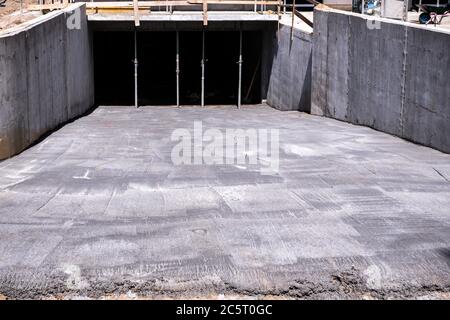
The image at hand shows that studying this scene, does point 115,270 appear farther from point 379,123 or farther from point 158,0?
point 158,0

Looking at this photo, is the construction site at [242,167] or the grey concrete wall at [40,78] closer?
the construction site at [242,167]

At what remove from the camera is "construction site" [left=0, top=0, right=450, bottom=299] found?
7.10m

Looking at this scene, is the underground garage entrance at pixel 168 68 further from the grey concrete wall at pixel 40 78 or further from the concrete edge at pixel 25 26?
the concrete edge at pixel 25 26

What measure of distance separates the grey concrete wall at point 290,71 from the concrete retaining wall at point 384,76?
859mm

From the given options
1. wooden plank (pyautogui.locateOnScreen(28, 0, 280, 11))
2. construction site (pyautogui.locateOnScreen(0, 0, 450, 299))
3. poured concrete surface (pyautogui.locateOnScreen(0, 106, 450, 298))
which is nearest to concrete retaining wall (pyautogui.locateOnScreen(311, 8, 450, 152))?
construction site (pyautogui.locateOnScreen(0, 0, 450, 299))

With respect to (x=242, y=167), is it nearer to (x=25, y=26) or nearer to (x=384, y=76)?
(x=384, y=76)

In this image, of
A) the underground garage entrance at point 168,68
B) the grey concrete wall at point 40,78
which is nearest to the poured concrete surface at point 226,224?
Result: the grey concrete wall at point 40,78

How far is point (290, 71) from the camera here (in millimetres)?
22297

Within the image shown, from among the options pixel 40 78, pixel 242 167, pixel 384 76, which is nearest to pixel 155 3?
pixel 40 78

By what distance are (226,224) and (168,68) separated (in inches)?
858

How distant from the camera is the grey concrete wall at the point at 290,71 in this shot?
2098cm
